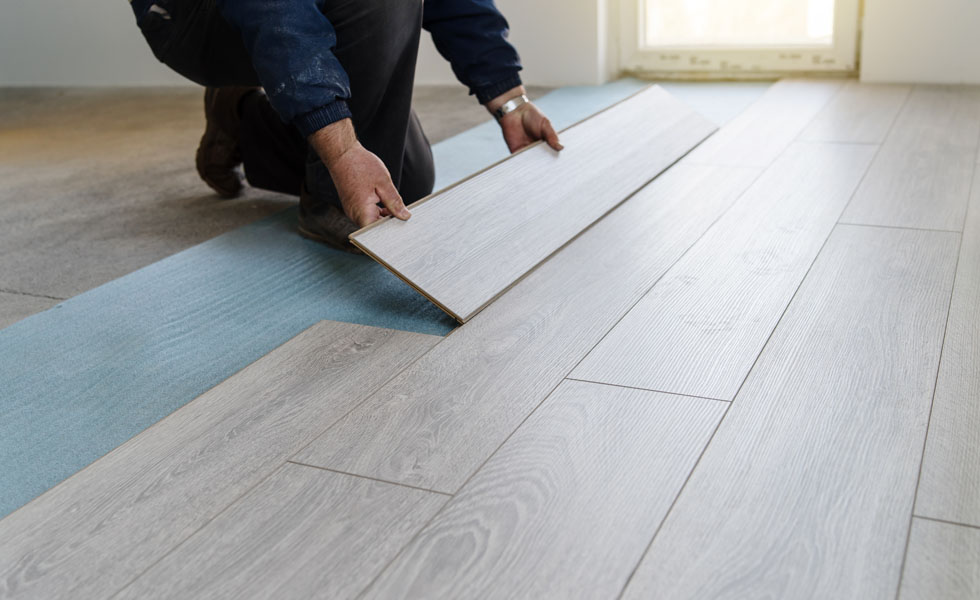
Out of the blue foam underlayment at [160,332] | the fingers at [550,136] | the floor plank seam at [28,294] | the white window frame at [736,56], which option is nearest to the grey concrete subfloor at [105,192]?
the floor plank seam at [28,294]

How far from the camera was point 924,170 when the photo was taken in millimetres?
1897

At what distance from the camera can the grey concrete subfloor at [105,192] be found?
172 cm

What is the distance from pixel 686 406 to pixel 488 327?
35 centimetres

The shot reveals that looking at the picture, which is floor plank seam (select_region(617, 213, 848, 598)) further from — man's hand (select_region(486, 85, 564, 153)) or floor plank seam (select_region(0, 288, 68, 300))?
floor plank seam (select_region(0, 288, 68, 300))

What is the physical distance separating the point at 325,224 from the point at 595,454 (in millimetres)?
924

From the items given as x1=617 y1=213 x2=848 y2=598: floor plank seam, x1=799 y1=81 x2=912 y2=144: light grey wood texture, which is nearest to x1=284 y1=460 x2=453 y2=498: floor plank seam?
x1=617 y1=213 x2=848 y2=598: floor plank seam

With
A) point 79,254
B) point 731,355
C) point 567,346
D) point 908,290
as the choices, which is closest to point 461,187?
point 567,346

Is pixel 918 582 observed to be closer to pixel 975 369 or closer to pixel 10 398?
pixel 975 369

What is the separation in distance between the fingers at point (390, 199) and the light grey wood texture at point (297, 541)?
1.62 feet

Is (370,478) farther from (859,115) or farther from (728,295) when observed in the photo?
(859,115)

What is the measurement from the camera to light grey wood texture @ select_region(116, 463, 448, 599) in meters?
0.78

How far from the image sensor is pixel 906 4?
285 cm

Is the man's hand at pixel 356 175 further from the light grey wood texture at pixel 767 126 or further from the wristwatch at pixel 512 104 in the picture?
the light grey wood texture at pixel 767 126

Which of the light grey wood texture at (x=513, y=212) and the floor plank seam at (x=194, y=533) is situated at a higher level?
the light grey wood texture at (x=513, y=212)
